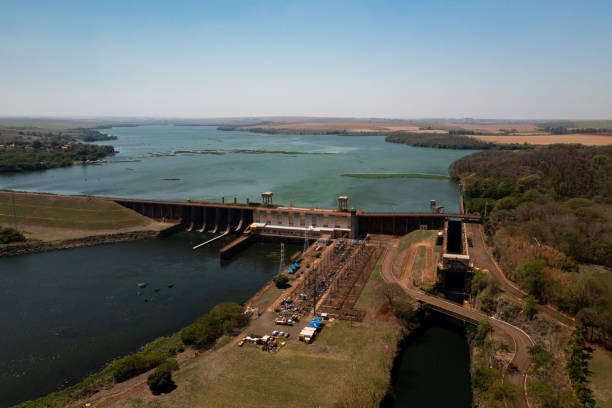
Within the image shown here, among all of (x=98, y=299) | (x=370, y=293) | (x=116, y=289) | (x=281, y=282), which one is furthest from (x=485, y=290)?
(x=98, y=299)

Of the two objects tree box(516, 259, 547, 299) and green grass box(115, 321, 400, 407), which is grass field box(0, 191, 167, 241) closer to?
green grass box(115, 321, 400, 407)

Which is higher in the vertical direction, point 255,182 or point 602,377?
point 255,182

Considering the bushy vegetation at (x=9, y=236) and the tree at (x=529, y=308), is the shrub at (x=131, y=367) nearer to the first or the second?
the tree at (x=529, y=308)

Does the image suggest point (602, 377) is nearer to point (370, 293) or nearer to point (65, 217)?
point (370, 293)

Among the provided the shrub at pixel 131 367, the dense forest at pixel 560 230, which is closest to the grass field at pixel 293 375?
the shrub at pixel 131 367

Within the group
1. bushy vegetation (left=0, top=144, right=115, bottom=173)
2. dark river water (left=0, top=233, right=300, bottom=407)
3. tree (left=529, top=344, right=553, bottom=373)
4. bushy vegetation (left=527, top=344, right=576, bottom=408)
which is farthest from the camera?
bushy vegetation (left=0, top=144, right=115, bottom=173)

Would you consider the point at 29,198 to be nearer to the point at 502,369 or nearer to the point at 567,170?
the point at 502,369

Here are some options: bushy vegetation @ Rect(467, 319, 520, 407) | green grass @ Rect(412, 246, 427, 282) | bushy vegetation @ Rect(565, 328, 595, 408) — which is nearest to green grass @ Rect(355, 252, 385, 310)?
green grass @ Rect(412, 246, 427, 282)
